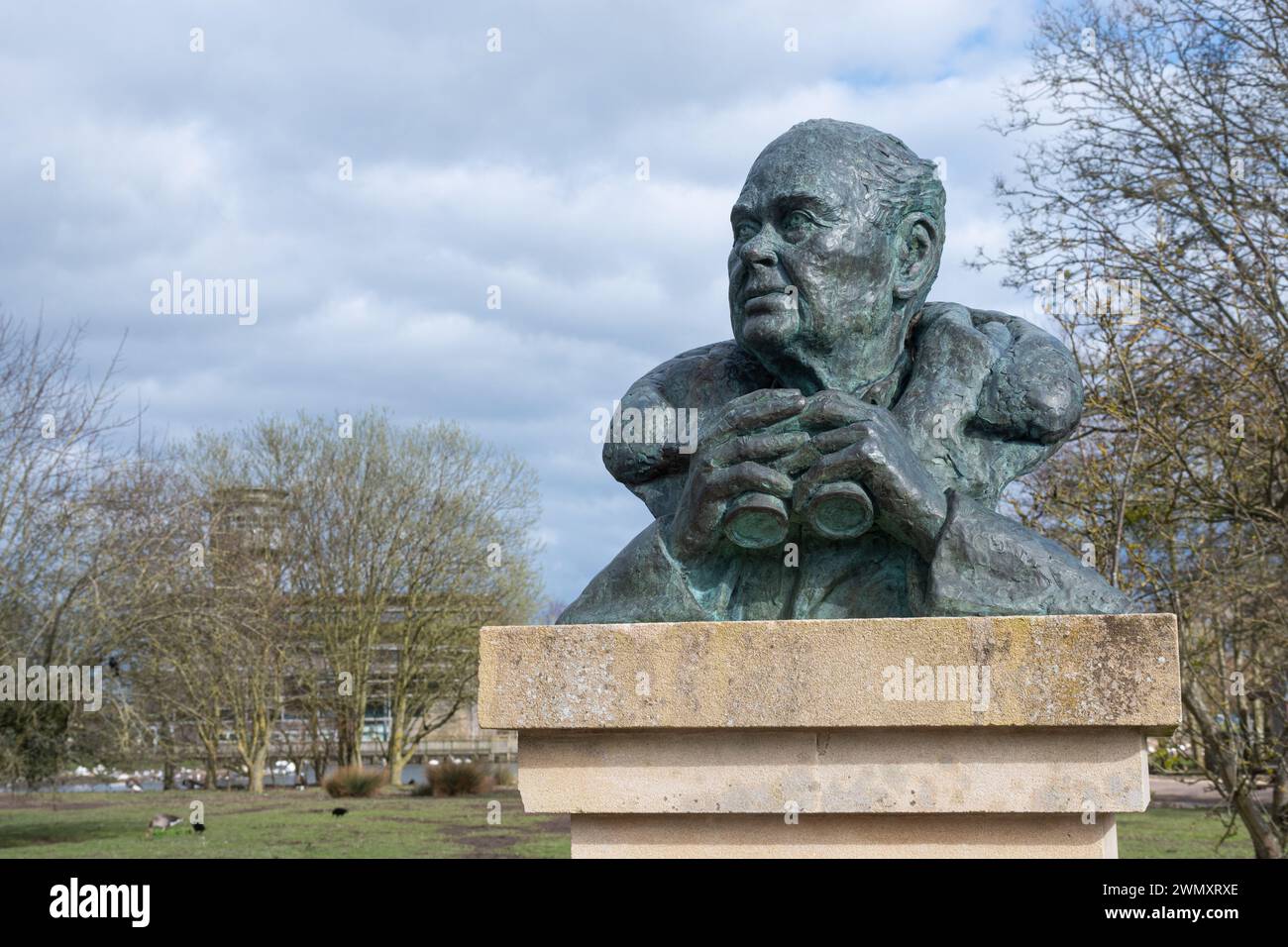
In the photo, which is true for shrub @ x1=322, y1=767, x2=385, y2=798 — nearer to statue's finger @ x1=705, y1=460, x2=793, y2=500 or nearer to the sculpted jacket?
the sculpted jacket

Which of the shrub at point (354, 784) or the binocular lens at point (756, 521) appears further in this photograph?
the shrub at point (354, 784)

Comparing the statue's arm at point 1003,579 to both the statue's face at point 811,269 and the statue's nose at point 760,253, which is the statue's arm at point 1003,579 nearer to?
the statue's face at point 811,269

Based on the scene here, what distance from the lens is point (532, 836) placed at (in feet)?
53.4

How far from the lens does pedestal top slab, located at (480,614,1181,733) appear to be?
11.0 feet

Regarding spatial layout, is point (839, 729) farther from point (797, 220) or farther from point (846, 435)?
point (797, 220)

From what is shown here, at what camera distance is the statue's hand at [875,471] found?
366cm

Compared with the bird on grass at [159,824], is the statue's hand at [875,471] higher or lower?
higher

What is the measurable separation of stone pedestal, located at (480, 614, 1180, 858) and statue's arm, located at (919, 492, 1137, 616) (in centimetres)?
21

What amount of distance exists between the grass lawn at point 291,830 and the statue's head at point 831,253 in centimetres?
1009

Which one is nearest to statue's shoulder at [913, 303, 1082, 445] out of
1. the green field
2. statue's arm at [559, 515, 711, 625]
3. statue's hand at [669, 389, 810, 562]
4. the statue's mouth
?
the statue's mouth

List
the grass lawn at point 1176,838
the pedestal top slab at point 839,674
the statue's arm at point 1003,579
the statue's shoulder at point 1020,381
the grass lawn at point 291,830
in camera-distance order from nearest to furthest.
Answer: the pedestal top slab at point 839,674 → the statue's arm at point 1003,579 → the statue's shoulder at point 1020,381 → the grass lawn at point 1176,838 → the grass lawn at point 291,830

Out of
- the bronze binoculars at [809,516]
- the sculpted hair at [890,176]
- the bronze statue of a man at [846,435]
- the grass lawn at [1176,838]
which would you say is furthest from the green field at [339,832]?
the bronze binoculars at [809,516]
